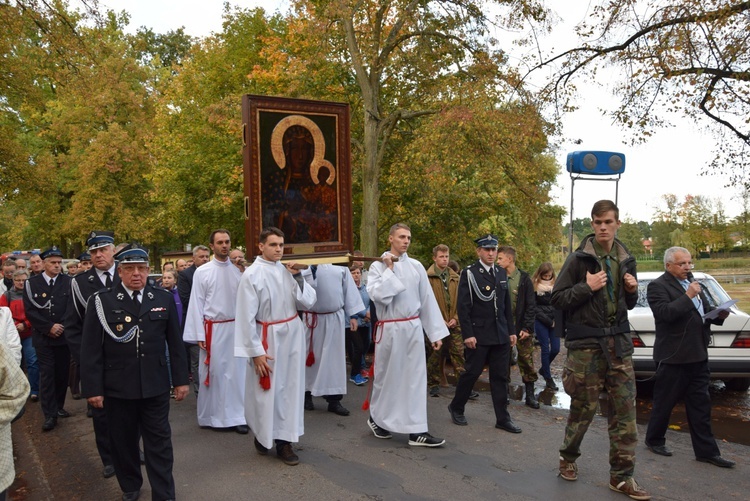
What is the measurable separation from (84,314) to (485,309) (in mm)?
4031

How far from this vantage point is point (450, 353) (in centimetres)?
972

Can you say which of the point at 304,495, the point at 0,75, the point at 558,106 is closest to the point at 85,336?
the point at 304,495

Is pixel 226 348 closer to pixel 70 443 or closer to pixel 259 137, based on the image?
pixel 70 443

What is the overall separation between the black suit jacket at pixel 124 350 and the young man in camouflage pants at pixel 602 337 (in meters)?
3.08

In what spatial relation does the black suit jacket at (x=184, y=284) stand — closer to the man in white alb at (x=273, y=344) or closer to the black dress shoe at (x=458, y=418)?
the man in white alb at (x=273, y=344)

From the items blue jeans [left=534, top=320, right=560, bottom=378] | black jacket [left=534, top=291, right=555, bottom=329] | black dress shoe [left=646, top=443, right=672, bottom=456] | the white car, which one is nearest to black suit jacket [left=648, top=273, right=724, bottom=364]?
black dress shoe [left=646, top=443, right=672, bottom=456]

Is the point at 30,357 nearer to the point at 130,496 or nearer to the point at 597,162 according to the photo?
the point at 130,496

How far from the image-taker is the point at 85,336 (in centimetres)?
510

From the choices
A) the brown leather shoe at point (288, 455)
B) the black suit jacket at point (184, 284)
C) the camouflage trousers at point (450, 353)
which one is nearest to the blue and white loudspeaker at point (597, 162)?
the camouflage trousers at point (450, 353)

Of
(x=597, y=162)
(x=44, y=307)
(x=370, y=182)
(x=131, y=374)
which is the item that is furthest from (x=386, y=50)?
(x=131, y=374)

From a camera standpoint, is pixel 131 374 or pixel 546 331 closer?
pixel 131 374

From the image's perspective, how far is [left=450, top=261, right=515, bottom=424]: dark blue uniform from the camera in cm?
733

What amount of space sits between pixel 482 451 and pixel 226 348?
3.06m

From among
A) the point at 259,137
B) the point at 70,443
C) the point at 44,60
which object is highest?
the point at 44,60
